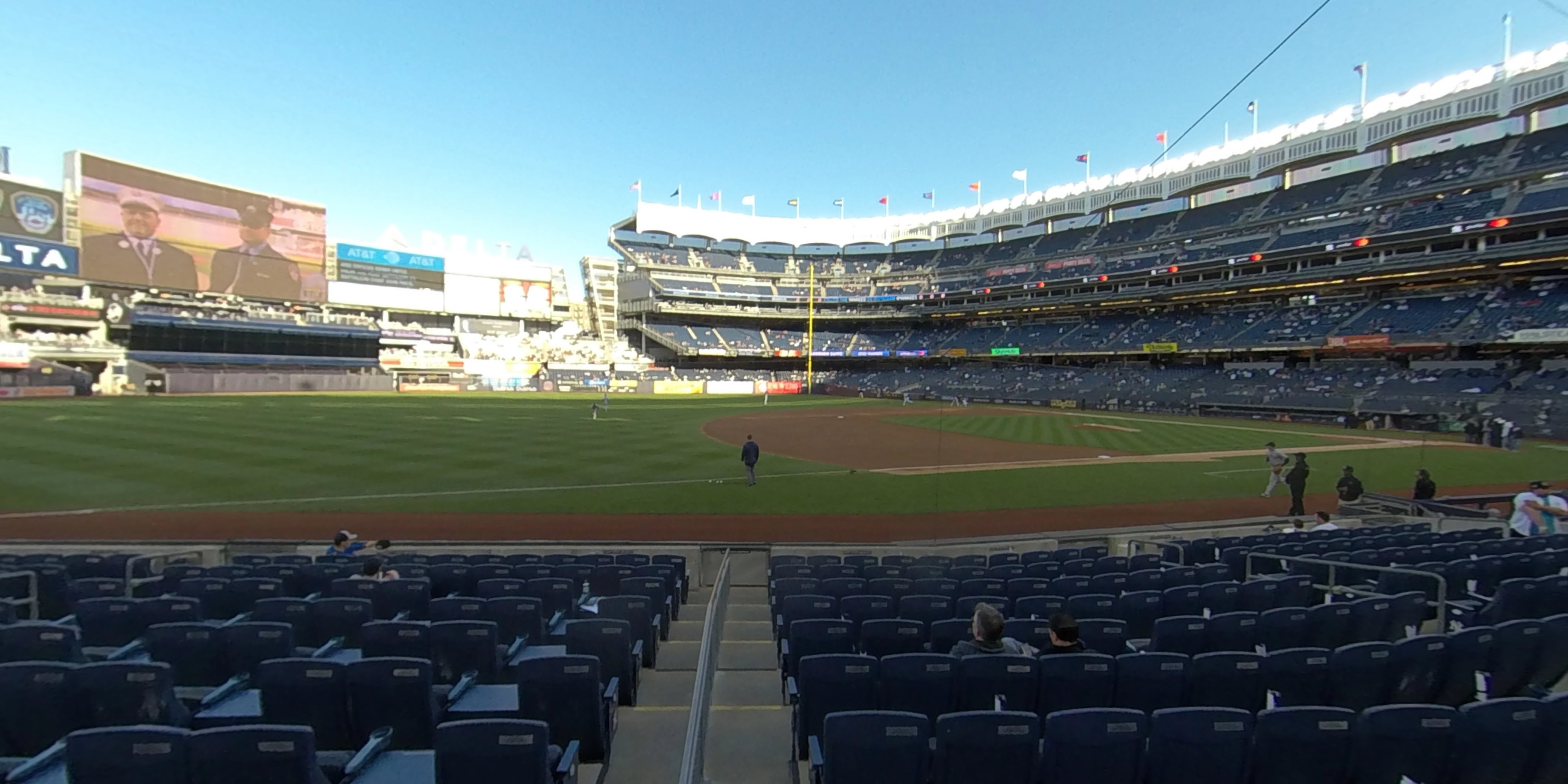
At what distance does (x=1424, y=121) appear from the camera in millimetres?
47812

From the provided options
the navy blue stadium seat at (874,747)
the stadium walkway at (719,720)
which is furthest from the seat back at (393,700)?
the navy blue stadium seat at (874,747)

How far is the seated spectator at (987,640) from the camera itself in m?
4.86

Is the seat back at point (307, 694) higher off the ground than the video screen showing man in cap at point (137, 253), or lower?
lower

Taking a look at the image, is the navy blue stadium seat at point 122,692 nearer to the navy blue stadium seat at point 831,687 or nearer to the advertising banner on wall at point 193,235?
the navy blue stadium seat at point 831,687

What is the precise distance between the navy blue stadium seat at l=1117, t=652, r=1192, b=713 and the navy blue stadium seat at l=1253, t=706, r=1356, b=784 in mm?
901

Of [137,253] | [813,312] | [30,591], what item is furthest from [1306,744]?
[137,253]

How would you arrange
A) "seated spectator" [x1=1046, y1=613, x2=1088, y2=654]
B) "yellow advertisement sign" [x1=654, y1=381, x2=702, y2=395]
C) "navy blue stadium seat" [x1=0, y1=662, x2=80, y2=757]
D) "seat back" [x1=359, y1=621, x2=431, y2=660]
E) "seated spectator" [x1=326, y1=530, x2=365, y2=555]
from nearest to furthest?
"navy blue stadium seat" [x1=0, y1=662, x2=80, y2=757]
"seated spectator" [x1=1046, y1=613, x2=1088, y2=654]
"seat back" [x1=359, y1=621, x2=431, y2=660]
"seated spectator" [x1=326, y1=530, x2=365, y2=555]
"yellow advertisement sign" [x1=654, y1=381, x2=702, y2=395]

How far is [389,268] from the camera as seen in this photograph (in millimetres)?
85688

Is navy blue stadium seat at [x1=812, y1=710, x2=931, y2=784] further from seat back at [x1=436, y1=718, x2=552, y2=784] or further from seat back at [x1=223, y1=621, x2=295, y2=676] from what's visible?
seat back at [x1=223, y1=621, x2=295, y2=676]

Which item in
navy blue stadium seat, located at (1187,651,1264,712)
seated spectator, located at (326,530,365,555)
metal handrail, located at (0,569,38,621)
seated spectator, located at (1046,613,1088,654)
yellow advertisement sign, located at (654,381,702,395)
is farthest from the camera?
yellow advertisement sign, located at (654,381,702,395)

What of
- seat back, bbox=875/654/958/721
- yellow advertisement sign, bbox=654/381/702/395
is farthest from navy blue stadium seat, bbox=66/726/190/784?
yellow advertisement sign, bbox=654/381/702/395

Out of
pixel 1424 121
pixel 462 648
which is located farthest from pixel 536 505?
pixel 1424 121

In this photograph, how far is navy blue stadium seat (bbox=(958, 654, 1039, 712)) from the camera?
4.51m

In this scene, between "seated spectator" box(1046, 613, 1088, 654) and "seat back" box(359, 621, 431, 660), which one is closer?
"seated spectator" box(1046, 613, 1088, 654)
